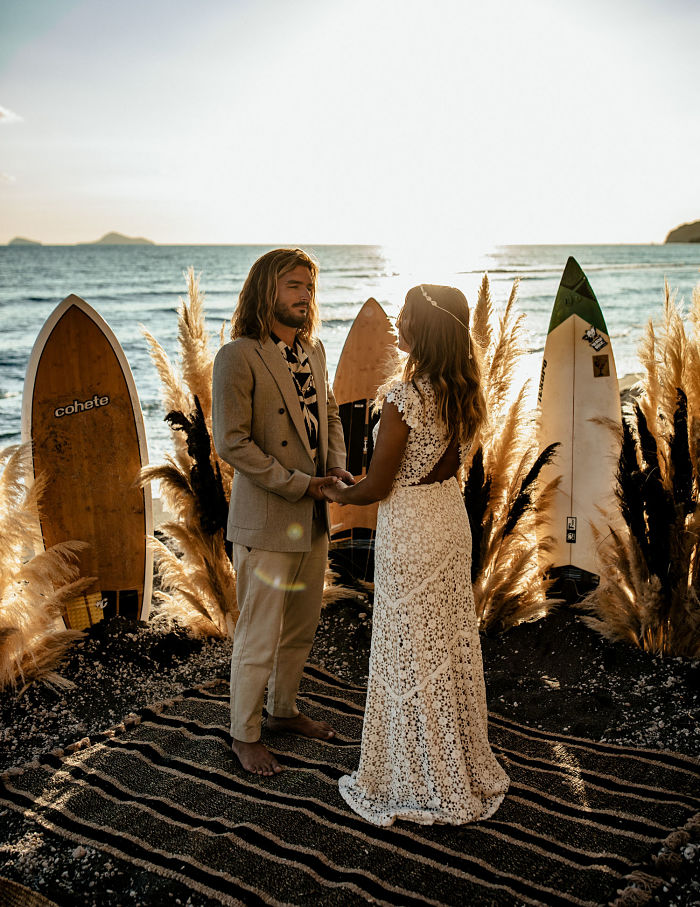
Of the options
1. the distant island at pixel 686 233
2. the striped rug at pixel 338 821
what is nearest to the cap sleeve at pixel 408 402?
the striped rug at pixel 338 821

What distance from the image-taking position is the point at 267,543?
2.50 metres

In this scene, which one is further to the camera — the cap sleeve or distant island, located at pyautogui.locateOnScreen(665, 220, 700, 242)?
distant island, located at pyautogui.locateOnScreen(665, 220, 700, 242)

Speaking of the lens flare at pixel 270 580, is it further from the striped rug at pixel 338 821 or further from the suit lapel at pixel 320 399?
the striped rug at pixel 338 821

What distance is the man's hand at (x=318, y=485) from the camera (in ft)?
8.22

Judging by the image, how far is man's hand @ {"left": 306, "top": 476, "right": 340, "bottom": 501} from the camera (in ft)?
8.22

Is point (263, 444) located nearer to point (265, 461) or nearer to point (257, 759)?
point (265, 461)

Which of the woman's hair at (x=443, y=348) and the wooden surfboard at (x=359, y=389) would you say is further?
the wooden surfboard at (x=359, y=389)

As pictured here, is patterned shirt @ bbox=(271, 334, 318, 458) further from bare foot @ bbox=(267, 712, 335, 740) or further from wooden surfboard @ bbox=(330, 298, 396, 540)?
wooden surfboard @ bbox=(330, 298, 396, 540)

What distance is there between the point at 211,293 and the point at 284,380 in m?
26.5

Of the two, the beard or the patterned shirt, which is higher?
the beard

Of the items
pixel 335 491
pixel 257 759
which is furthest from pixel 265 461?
pixel 257 759

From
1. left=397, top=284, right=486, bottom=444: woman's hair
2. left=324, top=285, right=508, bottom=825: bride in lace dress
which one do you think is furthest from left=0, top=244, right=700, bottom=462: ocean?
left=324, top=285, right=508, bottom=825: bride in lace dress

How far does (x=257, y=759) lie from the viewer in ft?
8.48

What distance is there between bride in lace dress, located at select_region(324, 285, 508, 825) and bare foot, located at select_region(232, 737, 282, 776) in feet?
1.17
